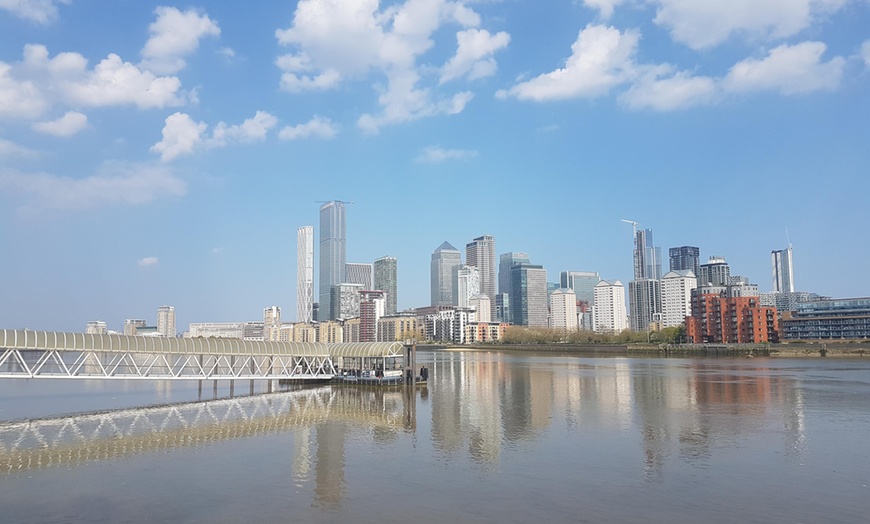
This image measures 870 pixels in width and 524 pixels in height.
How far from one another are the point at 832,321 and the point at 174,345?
18343cm

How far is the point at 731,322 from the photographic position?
18738cm

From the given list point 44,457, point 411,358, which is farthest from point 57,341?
point 411,358

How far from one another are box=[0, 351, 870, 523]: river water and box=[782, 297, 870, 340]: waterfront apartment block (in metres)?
138

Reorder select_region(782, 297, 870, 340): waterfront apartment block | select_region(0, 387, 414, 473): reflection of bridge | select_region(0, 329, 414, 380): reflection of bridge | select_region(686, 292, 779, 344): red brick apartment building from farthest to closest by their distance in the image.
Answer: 1. select_region(686, 292, 779, 344): red brick apartment building
2. select_region(782, 297, 870, 340): waterfront apartment block
3. select_region(0, 329, 414, 380): reflection of bridge
4. select_region(0, 387, 414, 473): reflection of bridge

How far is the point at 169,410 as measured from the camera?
161 ft

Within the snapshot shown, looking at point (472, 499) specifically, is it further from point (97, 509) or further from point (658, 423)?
point (658, 423)

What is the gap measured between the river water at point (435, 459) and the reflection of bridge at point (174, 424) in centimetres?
18

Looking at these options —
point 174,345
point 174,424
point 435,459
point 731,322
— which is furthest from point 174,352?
point 731,322

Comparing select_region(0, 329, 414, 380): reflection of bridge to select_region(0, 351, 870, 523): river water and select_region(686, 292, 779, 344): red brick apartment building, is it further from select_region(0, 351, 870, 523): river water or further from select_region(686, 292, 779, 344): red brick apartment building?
select_region(686, 292, 779, 344): red brick apartment building

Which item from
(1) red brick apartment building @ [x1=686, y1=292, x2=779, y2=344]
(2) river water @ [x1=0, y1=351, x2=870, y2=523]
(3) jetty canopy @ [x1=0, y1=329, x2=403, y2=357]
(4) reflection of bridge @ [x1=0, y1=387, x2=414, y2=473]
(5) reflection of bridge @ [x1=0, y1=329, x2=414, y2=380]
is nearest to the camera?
(2) river water @ [x1=0, y1=351, x2=870, y2=523]

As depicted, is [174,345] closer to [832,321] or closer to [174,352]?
Result: [174,352]

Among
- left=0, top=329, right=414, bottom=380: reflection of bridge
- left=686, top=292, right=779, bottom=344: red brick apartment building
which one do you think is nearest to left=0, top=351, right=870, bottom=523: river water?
left=0, top=329, right=414, bottom=380: reflection of bridge

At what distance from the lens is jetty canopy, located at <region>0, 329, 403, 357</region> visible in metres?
44.6

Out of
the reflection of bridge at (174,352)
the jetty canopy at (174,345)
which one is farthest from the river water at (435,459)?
the jetty canopy at (174,345)
